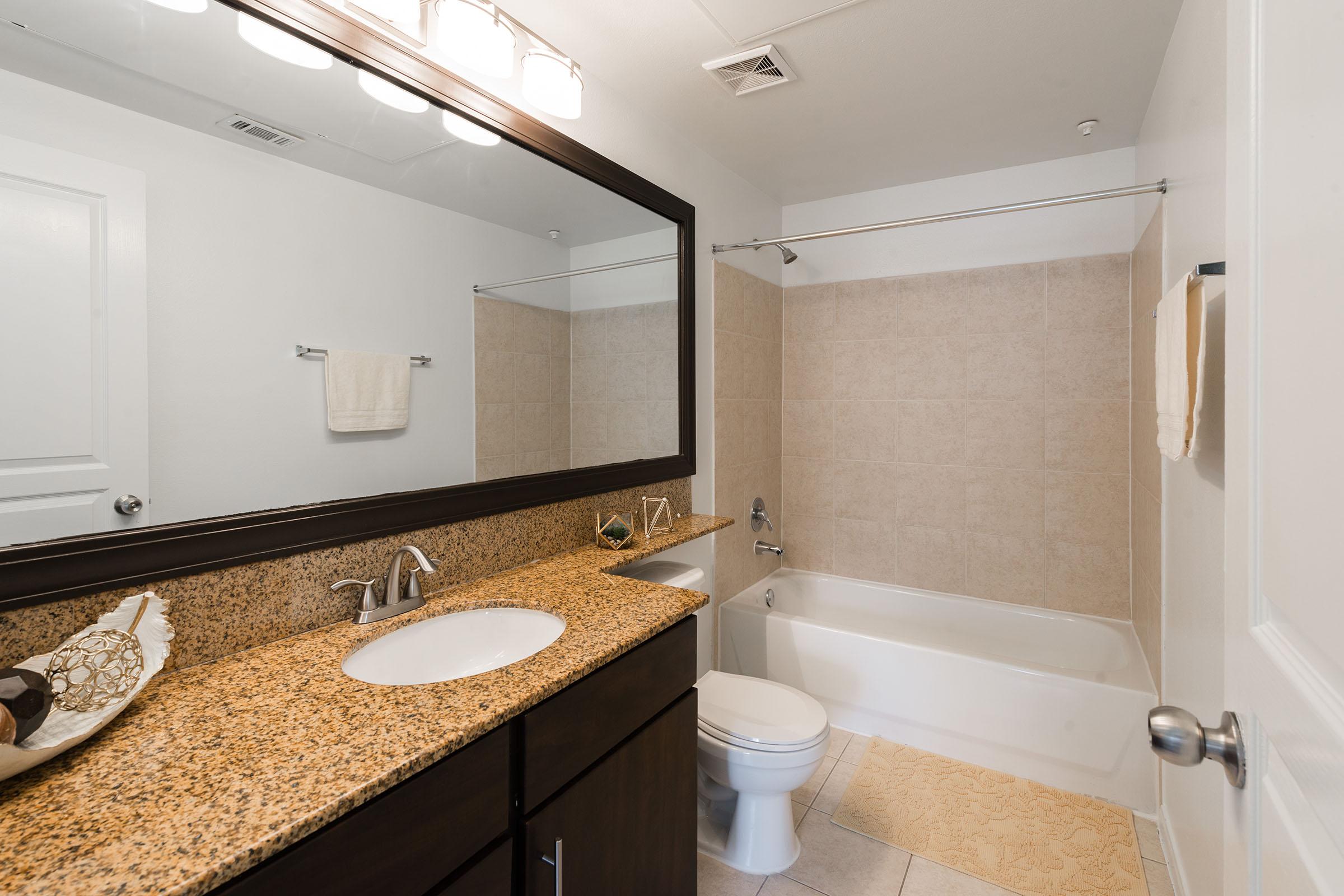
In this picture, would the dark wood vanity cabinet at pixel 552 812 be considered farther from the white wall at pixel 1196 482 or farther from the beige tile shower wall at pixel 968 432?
the beige tile shower wall at pixel 968 432

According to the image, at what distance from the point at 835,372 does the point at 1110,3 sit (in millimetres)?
1750

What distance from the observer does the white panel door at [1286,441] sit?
40cm

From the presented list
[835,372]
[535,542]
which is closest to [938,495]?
[835,372]

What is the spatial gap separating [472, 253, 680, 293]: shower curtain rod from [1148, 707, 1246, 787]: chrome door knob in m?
1.54

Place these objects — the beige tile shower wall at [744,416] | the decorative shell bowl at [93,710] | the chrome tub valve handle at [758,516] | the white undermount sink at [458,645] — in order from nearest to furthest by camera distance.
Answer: the decorative shell bowl at [93,710]
the white undermount sink at [458,645]
the beige tile shower wall at [744,416]
the chrome tub valve handle at [758,516]

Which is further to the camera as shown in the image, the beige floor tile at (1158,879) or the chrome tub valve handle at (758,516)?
the chrome tub valve handle at (758,516)

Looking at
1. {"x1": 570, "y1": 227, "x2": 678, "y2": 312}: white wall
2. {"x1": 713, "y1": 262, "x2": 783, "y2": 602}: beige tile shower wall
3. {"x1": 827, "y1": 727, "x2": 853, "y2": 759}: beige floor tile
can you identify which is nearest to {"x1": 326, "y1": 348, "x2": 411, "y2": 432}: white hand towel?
{"x1": 570, "y1": 227, "x2": 678, "y2": 312}: white wall

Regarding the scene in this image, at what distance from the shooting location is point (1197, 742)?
62 centimetres

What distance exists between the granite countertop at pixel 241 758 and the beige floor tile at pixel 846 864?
43.9 inches

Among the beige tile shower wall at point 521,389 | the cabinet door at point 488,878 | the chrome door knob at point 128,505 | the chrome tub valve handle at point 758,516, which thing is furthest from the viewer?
the chrome tub valve handle at point 758,516

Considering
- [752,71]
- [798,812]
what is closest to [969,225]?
[752,71]

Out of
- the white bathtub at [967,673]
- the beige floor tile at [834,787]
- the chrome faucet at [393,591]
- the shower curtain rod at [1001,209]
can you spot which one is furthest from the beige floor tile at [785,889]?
the shower curtain rod at [1001,209]

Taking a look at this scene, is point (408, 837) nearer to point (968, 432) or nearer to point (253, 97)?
point (253, 97)

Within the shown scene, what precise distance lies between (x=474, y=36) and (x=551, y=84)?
0.85 ft
